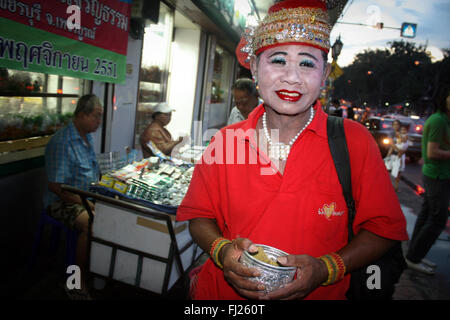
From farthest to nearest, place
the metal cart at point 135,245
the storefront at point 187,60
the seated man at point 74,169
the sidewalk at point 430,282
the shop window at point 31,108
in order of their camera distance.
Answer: the storefront at point 187,60, the sidewalk at point 430,282, the shop window at point 31,108, the seated man at point 74,169, the metal cart at point 135,245

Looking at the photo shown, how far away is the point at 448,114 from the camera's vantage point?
12.5ft

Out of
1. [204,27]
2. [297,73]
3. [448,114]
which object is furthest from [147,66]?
[297,73]

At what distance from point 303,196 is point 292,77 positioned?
0.55 m

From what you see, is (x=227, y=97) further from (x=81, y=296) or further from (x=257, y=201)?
(x=257, y=201)

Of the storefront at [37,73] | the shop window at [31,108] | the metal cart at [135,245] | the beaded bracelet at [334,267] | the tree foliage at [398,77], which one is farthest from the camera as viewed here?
the tree foliage at [398,77]

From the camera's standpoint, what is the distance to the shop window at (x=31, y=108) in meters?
3.47

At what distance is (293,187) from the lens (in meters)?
1.45

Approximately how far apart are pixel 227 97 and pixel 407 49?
54.2 feet

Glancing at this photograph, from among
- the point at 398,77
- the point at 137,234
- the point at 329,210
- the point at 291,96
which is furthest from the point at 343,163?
the point at 398,77

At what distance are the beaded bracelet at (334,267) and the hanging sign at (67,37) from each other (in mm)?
2955

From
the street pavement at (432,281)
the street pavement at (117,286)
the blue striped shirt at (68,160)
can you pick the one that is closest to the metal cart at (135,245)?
the street pavement at (117,286)

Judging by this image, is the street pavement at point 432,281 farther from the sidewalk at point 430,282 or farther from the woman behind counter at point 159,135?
the woman behind counter at point 159,135

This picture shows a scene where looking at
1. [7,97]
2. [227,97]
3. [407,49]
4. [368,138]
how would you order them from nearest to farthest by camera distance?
[368,138] → [7,97] → [227,97] → [407,49]

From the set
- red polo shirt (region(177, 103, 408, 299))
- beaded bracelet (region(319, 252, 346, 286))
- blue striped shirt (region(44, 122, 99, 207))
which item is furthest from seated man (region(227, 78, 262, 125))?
beaded bracelet (region(319, 252, 346, 286))
